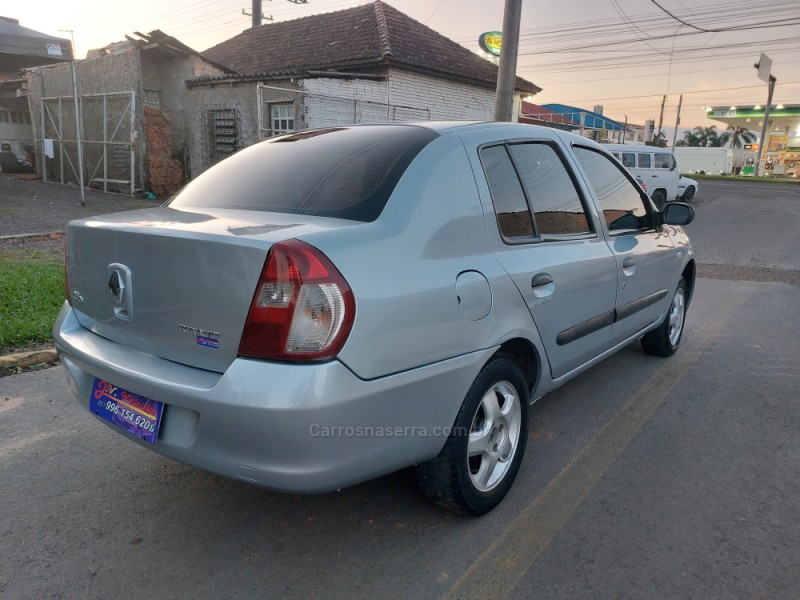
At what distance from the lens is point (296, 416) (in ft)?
6.01

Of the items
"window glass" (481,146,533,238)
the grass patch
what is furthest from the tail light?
the grass patch

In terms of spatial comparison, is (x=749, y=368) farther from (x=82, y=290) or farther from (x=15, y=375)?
(x=15, y=375)

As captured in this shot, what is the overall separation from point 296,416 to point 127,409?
83 centimetres

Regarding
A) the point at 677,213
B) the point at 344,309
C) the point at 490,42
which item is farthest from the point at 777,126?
the point at 344,309

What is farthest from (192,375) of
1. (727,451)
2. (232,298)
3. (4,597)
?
(727,451)

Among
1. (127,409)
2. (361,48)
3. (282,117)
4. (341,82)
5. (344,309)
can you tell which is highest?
(361,48)

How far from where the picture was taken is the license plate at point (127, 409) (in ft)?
6.99

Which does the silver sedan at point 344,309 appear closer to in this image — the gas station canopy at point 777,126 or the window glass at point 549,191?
the window glass at point 549,191

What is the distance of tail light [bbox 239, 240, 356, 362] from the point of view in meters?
1.89

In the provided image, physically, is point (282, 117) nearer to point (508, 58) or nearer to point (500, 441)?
point (508, 58)

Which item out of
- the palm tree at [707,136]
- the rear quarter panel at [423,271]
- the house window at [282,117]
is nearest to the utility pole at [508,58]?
the house window at [282,117]

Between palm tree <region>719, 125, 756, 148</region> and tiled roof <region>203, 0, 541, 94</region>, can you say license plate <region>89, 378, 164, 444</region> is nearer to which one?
tiled roof <region>203, 0, 541, 94</region>

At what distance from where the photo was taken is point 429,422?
2.19 m

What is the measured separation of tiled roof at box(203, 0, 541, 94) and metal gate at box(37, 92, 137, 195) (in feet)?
18.2
